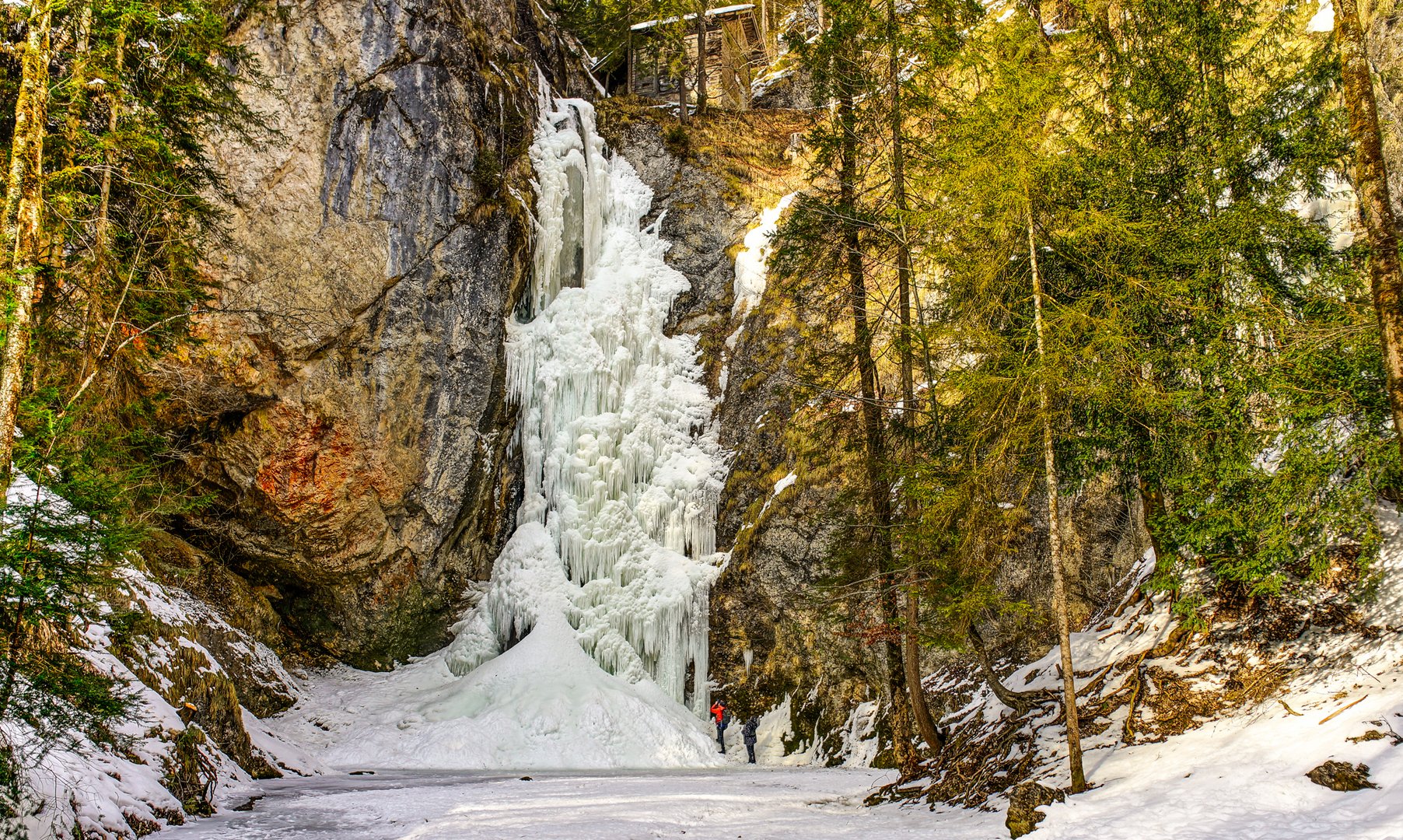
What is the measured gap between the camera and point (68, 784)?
6.07 meters

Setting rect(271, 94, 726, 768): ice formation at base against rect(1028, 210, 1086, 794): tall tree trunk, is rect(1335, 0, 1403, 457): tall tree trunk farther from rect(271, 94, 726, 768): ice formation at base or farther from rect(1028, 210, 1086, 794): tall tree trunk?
rect(271, 94, 726, 768): ice formation at base

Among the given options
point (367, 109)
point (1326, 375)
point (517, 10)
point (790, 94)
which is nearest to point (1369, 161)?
point (1326, 375)

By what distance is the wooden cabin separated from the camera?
28375 mm

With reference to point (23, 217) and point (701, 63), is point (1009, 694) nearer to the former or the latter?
point (23, 217)

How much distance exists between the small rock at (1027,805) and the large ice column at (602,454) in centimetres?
1120

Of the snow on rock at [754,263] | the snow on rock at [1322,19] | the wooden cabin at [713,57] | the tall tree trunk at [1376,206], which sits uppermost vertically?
the wooden cabin at [713,57]

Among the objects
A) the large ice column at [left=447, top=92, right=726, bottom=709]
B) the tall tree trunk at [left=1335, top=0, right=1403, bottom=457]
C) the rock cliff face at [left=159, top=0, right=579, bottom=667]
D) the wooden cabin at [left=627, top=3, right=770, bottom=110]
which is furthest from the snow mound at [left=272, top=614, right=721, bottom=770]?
the wooden cabin at [left=627, top=3, right=770, bottom=110]

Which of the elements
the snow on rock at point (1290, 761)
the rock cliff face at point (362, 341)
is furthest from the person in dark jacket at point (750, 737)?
the snow on rock at point (1290, 761)

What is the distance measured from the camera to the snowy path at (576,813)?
6758 mm

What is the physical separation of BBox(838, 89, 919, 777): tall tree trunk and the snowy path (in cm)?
87

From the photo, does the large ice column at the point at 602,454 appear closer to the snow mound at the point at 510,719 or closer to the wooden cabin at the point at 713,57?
the snow mound at the point at 510,719

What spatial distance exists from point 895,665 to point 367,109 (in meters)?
16.1

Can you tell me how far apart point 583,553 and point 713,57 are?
22.2 metres

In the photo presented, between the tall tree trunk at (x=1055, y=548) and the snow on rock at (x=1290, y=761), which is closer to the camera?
the snow on rock at (x=1290, y=761)
